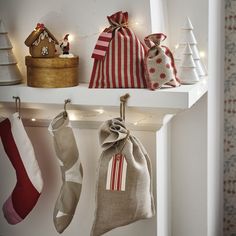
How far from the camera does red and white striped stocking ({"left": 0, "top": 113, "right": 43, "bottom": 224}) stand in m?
1.60

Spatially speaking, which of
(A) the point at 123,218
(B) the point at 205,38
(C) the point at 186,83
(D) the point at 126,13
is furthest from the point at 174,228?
(D) the point at 126,13

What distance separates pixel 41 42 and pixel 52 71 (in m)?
0.10

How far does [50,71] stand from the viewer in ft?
5.04

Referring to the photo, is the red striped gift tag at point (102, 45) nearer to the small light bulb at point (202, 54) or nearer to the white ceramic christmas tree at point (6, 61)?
the white ceramic christmas tree at point (6, 61)

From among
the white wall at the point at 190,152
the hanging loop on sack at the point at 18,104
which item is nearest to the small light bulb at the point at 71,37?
the hanging loop on sack at the point at 18,104

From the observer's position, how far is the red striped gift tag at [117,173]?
142 cm

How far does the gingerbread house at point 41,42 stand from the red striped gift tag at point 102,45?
0.14 m

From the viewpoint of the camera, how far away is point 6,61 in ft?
5.25

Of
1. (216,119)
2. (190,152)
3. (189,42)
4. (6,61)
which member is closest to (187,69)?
(189,42)

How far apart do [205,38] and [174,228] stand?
728 mm

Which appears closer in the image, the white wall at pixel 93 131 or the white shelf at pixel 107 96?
the white shelf at pixel 107 96

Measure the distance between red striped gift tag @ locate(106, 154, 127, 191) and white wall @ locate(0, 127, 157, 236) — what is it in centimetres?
18

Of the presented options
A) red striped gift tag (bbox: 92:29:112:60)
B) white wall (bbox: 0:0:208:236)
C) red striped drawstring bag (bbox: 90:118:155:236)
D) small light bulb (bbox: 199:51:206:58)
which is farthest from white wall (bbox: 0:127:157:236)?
small light bulb (bbox: 199:51:206:58)

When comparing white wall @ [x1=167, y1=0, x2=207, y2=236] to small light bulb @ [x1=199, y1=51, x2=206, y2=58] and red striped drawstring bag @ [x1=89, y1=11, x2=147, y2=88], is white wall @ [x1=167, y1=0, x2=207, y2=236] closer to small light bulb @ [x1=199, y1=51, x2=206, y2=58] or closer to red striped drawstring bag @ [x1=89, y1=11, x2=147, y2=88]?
small light bulb @ [x1=199, y1=51, x2=206, y2=58]
